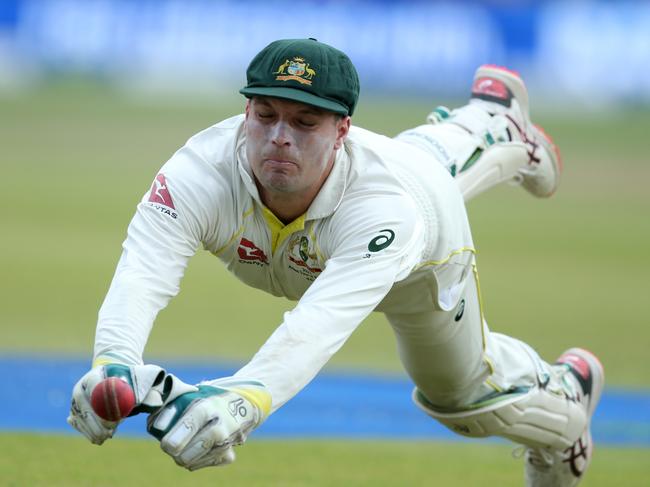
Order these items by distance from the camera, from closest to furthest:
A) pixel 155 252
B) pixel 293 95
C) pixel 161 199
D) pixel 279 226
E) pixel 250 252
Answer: pixel 293 95, pixel 155 252, pixel 161 199, pixel 279 226, pixel 250 252

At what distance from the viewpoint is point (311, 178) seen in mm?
3613

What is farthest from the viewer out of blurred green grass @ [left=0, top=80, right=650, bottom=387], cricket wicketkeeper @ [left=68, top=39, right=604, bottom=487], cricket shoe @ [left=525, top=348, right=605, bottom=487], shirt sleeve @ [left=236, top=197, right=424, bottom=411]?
blurred green grass @ [left=0, top=80, right=650, bottom=387]

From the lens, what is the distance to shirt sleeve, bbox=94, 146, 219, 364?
323 cm

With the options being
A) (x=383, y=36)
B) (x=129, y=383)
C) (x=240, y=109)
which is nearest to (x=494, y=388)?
(x=129, y=383)

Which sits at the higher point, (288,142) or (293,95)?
(293,95)

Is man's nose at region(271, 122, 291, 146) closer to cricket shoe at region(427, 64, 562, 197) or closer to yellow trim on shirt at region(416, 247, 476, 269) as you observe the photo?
yellow trim on shirt at region(416, 247, 476, 269)

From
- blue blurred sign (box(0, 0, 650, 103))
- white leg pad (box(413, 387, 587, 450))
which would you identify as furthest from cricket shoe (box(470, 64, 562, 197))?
blue blurred sign (box(0, 0, 650, 103))

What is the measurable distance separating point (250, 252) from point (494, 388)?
144cm

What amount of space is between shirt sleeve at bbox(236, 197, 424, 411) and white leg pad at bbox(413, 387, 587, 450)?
132 centimetres

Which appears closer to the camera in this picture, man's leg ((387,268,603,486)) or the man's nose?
the man's nose

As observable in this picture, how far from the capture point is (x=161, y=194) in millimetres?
3691

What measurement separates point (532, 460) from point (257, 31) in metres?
13.9

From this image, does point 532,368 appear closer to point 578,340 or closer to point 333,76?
point 333,76

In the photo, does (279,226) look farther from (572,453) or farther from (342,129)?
(572,453)
